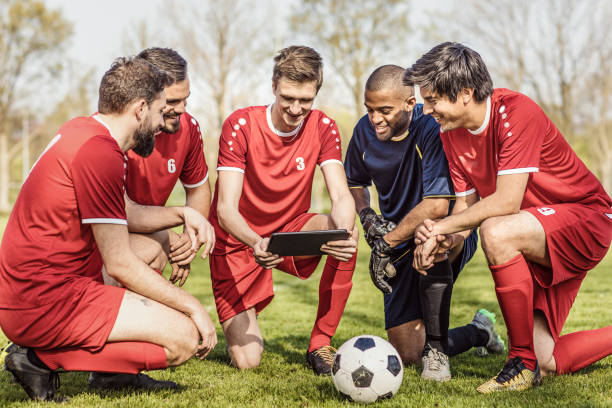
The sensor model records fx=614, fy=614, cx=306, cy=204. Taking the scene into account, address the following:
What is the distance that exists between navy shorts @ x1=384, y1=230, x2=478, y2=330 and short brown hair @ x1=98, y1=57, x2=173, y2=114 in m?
2.41

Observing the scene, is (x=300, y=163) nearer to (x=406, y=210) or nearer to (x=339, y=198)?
(x=339, y=198)

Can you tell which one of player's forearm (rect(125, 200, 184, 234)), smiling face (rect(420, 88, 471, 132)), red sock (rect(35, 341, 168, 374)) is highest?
smiling face (rect(420, 88, 471, 132))

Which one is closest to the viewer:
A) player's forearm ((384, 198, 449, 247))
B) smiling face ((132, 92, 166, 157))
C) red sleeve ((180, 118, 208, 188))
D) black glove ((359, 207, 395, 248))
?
smiling face ((132, 92, 166, 157))

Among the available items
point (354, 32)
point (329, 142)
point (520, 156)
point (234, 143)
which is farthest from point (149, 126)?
point (354, 32)

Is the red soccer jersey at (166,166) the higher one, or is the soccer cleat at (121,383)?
the red soccer jersey at (166,166)

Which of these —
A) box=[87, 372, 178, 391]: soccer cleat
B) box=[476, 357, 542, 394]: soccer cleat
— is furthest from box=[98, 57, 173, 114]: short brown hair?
box=[476, 357, 542, 394]: soccer cleat

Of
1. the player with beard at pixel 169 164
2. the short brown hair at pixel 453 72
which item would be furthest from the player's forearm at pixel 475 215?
the player with beard at pixel 169 164

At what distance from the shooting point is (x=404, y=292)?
4910 mm

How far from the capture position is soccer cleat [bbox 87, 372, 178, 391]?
12.4 ft

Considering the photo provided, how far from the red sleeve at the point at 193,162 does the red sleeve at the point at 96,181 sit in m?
1.61

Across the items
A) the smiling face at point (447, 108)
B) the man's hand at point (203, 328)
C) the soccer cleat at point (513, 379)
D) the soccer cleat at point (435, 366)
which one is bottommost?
the soccer cleat at point (435, 366)

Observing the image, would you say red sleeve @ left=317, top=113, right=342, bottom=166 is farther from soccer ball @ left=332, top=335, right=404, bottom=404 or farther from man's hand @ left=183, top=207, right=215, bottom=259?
soccer ball @ left=332, top=335, right=404, bottom=404

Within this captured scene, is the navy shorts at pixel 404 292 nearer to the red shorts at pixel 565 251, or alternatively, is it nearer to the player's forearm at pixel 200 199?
the red shorts at pixel 565 251

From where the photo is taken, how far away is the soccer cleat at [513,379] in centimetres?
355
